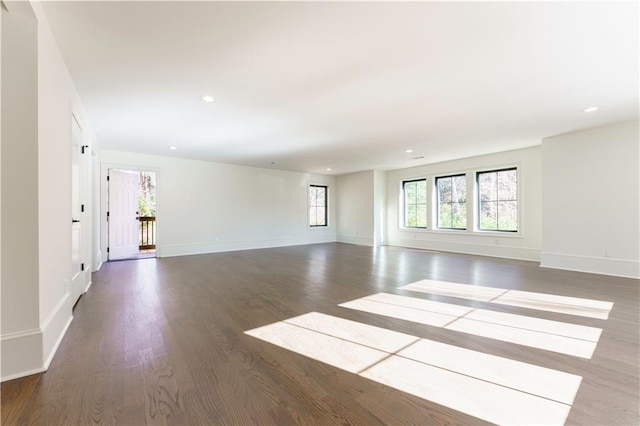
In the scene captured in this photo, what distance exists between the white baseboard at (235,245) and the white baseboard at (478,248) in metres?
2.84

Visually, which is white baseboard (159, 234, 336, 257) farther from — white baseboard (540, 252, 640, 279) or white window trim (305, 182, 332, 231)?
white baseboard (540, 252, 640, 279)

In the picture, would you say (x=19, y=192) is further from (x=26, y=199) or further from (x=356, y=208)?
(x=356, y=208)

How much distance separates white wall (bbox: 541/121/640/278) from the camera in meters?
4.35

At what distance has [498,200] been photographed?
6.58 metres

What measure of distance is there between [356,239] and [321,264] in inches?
153

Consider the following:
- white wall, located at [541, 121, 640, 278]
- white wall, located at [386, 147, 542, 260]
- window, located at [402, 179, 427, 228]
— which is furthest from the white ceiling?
window, located at [402, 179, 427, 228]

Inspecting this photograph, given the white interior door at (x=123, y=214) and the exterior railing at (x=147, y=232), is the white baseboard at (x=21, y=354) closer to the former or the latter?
the white interior door at (x=123, y=214)

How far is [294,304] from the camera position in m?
3.16

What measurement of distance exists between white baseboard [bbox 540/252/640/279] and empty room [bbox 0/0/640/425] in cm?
4

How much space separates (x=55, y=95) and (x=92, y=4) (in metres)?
0.89

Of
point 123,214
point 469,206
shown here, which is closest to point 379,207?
point 469,206

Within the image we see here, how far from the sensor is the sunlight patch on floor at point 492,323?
220cm

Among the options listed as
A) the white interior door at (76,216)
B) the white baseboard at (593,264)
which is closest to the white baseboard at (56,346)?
the white interior door at (76,216)

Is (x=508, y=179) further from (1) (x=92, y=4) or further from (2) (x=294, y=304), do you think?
(1) (x=92, y=4)
